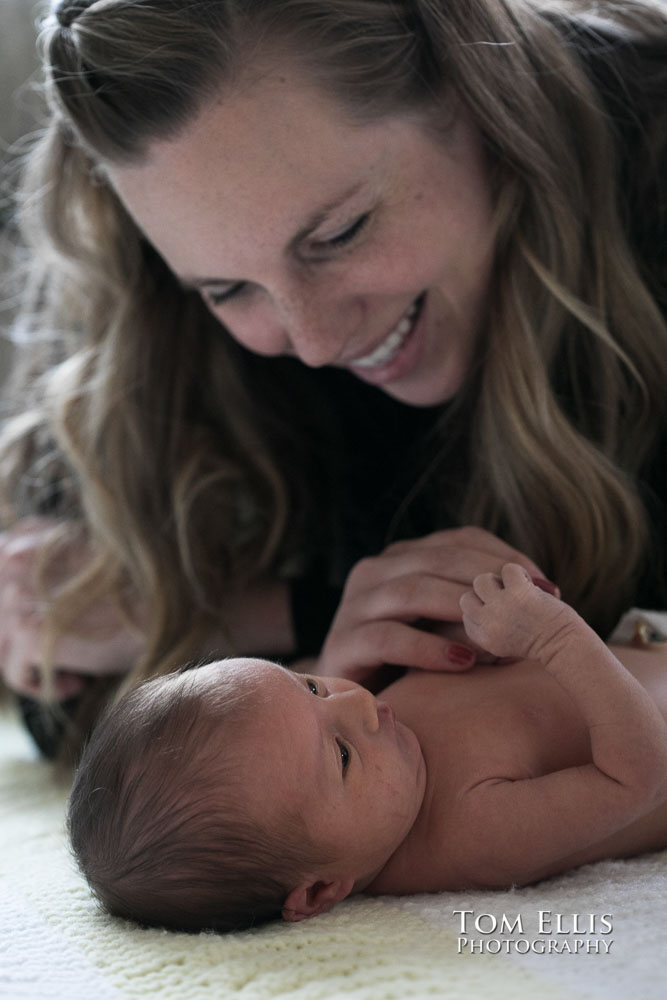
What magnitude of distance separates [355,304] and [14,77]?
1.08 meters

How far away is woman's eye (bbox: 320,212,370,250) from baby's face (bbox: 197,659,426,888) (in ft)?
1.46

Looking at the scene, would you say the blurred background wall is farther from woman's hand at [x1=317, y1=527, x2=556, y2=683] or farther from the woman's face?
woman's hand at [x1=317, y1=527, x2=556, y2=683]

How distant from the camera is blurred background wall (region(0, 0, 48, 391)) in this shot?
1.80 meters

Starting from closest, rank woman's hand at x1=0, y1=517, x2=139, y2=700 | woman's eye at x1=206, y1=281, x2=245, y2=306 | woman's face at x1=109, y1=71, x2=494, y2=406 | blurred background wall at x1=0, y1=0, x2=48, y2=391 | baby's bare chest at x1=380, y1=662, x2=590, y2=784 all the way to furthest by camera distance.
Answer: baby's bare chest at x1=380, y1=662, x2=590, y2=784 → woman's face at x1=109, y1=71, x2=494, y2=406 → woman's eye at x1=206, y1=281, x2=245, y2=306 → woman's hand at x1=0, y1=517, x2=139, y2=700 → blurred background wall at x1=0, y1=0, x2=48, y2=391

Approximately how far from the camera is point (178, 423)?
1568mm

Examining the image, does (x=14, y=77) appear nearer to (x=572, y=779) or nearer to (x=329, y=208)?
(x=329, y=208)

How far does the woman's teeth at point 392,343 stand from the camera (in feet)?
4.06

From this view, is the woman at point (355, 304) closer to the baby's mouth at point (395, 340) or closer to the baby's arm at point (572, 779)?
the baby's mouth at point (395, 340)

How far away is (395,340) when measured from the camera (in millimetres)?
1259

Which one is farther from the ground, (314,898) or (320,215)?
(320,215)

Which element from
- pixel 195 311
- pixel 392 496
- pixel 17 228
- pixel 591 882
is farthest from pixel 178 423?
pixel 591 882

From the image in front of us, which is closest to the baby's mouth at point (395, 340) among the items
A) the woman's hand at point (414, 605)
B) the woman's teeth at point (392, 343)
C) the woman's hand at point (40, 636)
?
the woman's teeth at point (392, 343)

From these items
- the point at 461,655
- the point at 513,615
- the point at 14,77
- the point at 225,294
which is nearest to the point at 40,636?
the point at 225,294

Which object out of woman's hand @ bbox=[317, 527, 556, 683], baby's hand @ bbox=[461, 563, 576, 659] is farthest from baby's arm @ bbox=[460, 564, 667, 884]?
woman's hand @ bbox=[317, 527, 556, 683]
